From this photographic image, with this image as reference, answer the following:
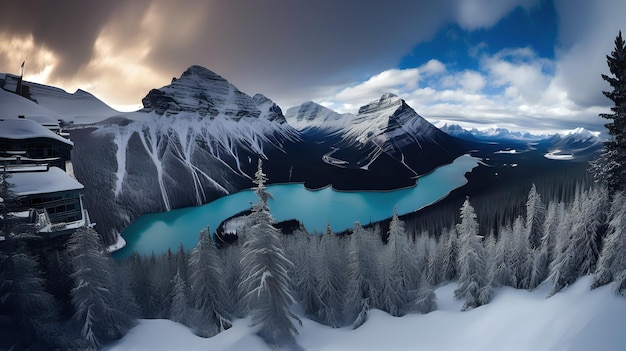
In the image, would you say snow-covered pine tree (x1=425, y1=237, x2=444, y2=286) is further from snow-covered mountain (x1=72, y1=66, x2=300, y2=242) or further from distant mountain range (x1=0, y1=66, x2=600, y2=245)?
snow-covered mountain (x1=72, y1=66, x2=300, y2=242)

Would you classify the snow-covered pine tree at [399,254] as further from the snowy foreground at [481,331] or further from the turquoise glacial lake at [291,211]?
the turquoise glacial lake at [291,211]

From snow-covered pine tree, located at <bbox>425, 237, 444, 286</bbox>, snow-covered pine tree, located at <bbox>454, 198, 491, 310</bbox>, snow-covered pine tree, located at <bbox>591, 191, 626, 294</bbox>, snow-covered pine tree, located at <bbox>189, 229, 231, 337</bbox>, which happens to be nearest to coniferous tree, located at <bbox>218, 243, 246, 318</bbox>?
snow-covered pine tree, located at <bbox>189, 229, 231, 337</bbox>

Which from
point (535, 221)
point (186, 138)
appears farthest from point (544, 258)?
point (186, 138)

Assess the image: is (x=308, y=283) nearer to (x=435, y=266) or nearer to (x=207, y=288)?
(x=207, y=288)

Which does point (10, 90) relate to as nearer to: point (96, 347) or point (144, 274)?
point (144, 274)

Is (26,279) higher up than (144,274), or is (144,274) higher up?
(26,279)

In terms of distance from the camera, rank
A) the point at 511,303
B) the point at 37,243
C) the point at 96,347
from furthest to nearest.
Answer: the point at 37,243 → the point at 511,303 → the point at 96,347

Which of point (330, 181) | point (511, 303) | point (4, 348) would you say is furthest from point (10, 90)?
point (330, 181)

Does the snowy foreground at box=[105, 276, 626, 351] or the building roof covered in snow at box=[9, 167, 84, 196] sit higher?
the building roof covered in snow at box=[9, 167, 84, 196]
